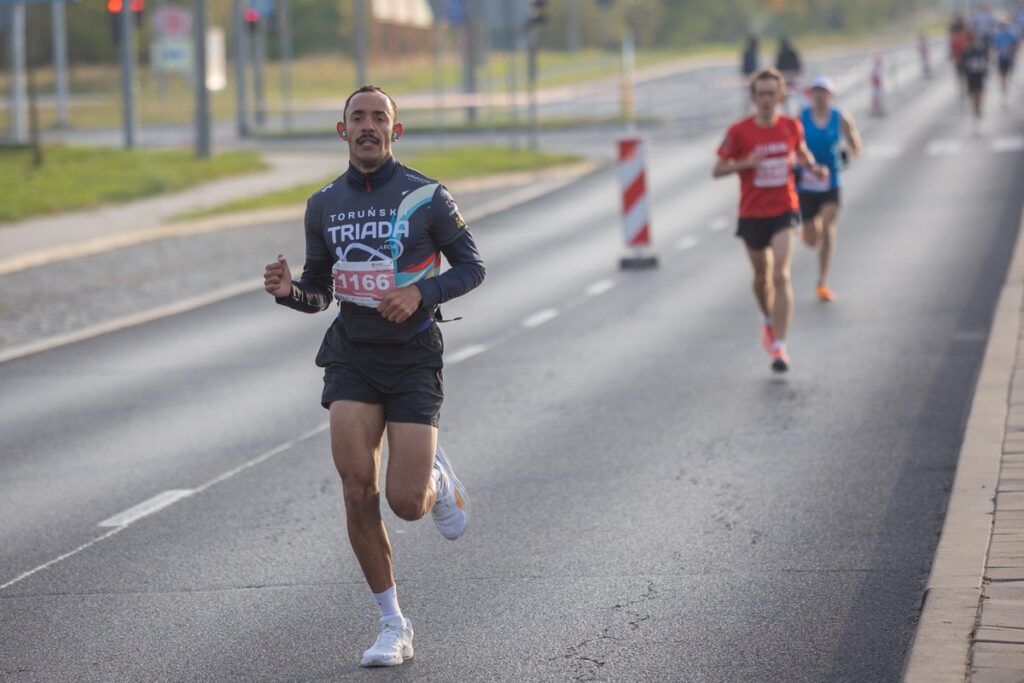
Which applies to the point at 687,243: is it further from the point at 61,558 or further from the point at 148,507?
the point at 61,558

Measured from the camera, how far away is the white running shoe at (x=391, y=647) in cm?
653

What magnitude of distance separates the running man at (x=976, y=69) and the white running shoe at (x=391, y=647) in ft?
113

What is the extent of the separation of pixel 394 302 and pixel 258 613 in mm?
1512

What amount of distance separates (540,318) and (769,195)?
4355 millimetres

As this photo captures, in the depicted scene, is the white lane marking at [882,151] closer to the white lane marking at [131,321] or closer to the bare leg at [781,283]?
the white lane marking at [131,321]

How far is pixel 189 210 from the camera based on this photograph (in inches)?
1160

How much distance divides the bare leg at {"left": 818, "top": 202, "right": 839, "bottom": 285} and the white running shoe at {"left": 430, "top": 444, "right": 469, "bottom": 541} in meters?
10.5

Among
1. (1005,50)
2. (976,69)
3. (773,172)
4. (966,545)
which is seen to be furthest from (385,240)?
(1005,50)

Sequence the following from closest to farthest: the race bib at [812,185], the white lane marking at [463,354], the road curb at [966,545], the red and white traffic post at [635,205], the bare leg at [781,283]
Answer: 1. the road curb at [966,545]
2. the bare leg at [781,283]
3. the white lane marking at [463,354]
4. the race bib at [812,185]
5. the red and white traffic post at [635,205]

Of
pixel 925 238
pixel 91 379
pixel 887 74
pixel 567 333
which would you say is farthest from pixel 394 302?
pixel 887 74

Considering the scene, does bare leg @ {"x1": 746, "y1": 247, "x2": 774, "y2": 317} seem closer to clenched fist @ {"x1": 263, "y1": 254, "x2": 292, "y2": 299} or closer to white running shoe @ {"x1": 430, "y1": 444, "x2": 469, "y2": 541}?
white running shoe @ {"x1": 430, "y1": 444, "x2": 469, "y2": 541}

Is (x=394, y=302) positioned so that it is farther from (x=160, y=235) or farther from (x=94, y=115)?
(x=94, y=115)

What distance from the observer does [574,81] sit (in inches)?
3177

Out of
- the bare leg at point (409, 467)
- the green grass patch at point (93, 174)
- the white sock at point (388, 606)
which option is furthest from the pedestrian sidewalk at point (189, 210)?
the white sock at point (388, 606)
